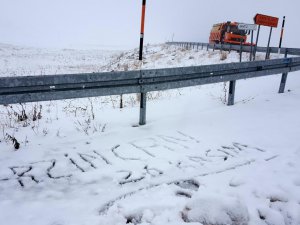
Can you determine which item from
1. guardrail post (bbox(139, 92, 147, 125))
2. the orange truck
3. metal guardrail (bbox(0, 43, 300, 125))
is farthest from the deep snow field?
the orange truck

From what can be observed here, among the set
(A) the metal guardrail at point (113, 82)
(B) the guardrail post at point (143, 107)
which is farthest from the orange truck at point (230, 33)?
(B) the guardrail post at point (143, 107)

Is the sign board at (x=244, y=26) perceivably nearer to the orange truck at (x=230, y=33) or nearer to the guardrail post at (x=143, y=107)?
the guardrail post at (x=143, y=107)

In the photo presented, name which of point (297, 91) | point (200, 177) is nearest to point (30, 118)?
point (200, 177)

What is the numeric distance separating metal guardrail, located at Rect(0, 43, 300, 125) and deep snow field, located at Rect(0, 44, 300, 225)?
0.73 m

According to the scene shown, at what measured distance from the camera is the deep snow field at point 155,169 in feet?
9.40

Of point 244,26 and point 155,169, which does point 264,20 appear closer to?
point 244,26

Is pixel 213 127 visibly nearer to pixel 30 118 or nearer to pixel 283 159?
pixel 283 159

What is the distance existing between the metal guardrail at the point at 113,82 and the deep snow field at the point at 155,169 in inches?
28.9

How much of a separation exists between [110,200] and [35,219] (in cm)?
76

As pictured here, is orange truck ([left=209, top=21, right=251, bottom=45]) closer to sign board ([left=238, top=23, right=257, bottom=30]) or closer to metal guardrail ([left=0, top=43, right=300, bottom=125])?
sign board ([left=238, top=23, right=257, bottom=30])

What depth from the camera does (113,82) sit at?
4969mm

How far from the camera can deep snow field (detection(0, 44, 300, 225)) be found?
2865mm

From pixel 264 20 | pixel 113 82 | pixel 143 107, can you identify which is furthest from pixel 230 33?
pixel 113 82

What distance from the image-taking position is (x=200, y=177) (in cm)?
359
